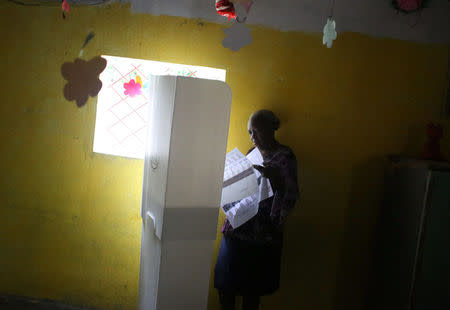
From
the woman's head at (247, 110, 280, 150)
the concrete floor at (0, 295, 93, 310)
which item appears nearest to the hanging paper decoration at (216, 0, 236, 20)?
the woman's head at (247, 110, 280, 150)

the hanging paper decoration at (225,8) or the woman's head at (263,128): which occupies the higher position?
the hanging paper decoration at (225,8)

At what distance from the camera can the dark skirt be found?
1854 millimetres

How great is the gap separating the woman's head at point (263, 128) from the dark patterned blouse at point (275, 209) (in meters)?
0.09

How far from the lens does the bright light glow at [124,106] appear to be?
7.38 ft

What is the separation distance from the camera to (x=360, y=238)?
87.0 inches

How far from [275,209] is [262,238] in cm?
17

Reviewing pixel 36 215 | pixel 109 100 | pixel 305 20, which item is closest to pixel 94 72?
pixel 109 100

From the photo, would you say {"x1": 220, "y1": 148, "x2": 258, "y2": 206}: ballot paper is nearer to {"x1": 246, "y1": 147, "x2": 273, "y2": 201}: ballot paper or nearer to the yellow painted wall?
{"x1": 246, "y1": 147, "x2": 273, "y2": 201}: ballot paper

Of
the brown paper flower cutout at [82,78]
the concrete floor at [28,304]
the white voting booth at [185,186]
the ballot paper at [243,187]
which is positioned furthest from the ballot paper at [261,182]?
the concrete floor at [28,304]

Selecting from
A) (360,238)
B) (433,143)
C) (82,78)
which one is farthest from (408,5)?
(82,78)

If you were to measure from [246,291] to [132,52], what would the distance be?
1549 millimetres

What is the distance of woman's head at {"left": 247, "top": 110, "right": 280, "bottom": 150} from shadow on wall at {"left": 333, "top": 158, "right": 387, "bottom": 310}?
0.63m

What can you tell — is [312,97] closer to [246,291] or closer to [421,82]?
[421,82]

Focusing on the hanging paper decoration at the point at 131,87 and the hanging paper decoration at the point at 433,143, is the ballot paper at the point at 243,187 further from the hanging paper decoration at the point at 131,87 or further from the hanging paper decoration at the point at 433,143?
the hanging paper decoration at the point at 433,143
